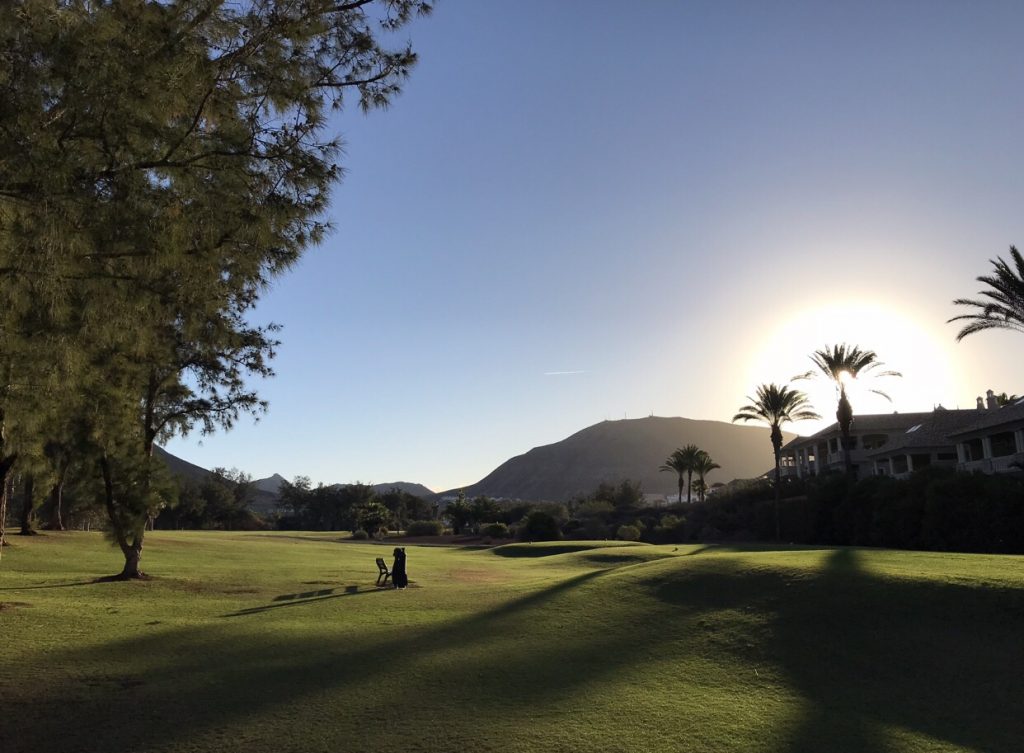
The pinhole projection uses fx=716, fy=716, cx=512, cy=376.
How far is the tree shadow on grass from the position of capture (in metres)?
8.09

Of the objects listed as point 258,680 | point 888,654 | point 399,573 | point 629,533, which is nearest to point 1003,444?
point 629,533

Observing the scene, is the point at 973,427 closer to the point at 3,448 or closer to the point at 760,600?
the point at 760,600

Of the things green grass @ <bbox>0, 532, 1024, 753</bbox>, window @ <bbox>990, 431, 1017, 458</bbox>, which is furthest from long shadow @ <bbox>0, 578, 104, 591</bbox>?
window @ <bbox>990, 431, 1017, 458</bbox>

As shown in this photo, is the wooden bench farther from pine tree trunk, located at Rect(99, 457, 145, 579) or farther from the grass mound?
the grass mound

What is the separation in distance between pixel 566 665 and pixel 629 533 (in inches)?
1651

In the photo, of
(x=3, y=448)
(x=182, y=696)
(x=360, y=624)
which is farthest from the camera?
(x=3, y=448)

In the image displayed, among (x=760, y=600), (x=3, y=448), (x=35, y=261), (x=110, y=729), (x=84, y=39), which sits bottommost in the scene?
(x=110, y=729)

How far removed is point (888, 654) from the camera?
34.2 feet

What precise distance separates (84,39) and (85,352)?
16.6 ft

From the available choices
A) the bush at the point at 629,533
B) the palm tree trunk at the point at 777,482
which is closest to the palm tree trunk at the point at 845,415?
the palm tree trunk at the point at 777,482

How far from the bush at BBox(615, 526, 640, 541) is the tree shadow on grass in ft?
124

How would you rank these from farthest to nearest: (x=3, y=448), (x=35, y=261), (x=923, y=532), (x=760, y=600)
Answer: (x=923, y=532) → (x=3, y=448) → (x=760, y=600) → (x=35, y=261)

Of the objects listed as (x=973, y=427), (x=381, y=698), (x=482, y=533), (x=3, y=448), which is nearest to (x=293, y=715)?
(x=381, y=698)

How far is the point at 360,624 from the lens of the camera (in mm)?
14602
